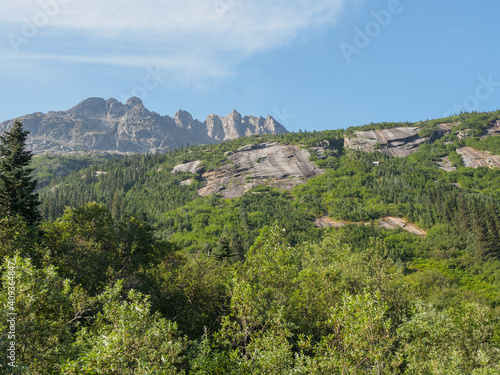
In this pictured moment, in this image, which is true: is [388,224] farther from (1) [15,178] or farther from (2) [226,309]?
(1) [15,178]

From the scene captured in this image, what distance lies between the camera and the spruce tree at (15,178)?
4025 cm

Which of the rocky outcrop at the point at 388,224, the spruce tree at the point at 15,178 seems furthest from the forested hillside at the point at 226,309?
A: the rocky outcrop at the point at 388,224

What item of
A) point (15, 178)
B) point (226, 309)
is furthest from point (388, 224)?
point (15, 178)

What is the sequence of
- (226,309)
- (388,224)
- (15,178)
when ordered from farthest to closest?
(388,224), (15,178), (226,309)

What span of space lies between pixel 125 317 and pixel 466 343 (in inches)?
1050

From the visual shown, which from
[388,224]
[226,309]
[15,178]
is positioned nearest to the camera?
[226,309]

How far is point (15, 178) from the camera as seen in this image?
40.7 meters

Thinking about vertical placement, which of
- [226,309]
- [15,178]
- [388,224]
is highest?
[15,178]

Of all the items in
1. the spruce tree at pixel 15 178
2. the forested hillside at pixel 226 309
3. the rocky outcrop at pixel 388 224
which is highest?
the spruce tree at pixel 15 178

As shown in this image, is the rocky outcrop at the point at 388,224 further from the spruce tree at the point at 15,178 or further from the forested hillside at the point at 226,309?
the spruce tree at the point at 15,178

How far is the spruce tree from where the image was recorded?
1585 inches

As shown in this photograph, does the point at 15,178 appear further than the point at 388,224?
No

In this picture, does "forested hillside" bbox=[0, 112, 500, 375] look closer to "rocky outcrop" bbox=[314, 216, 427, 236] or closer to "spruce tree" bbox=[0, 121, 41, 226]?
"spruce tree" bbox=[0, 121, 41, 226]

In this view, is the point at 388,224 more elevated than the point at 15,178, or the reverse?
the point at 15,178
